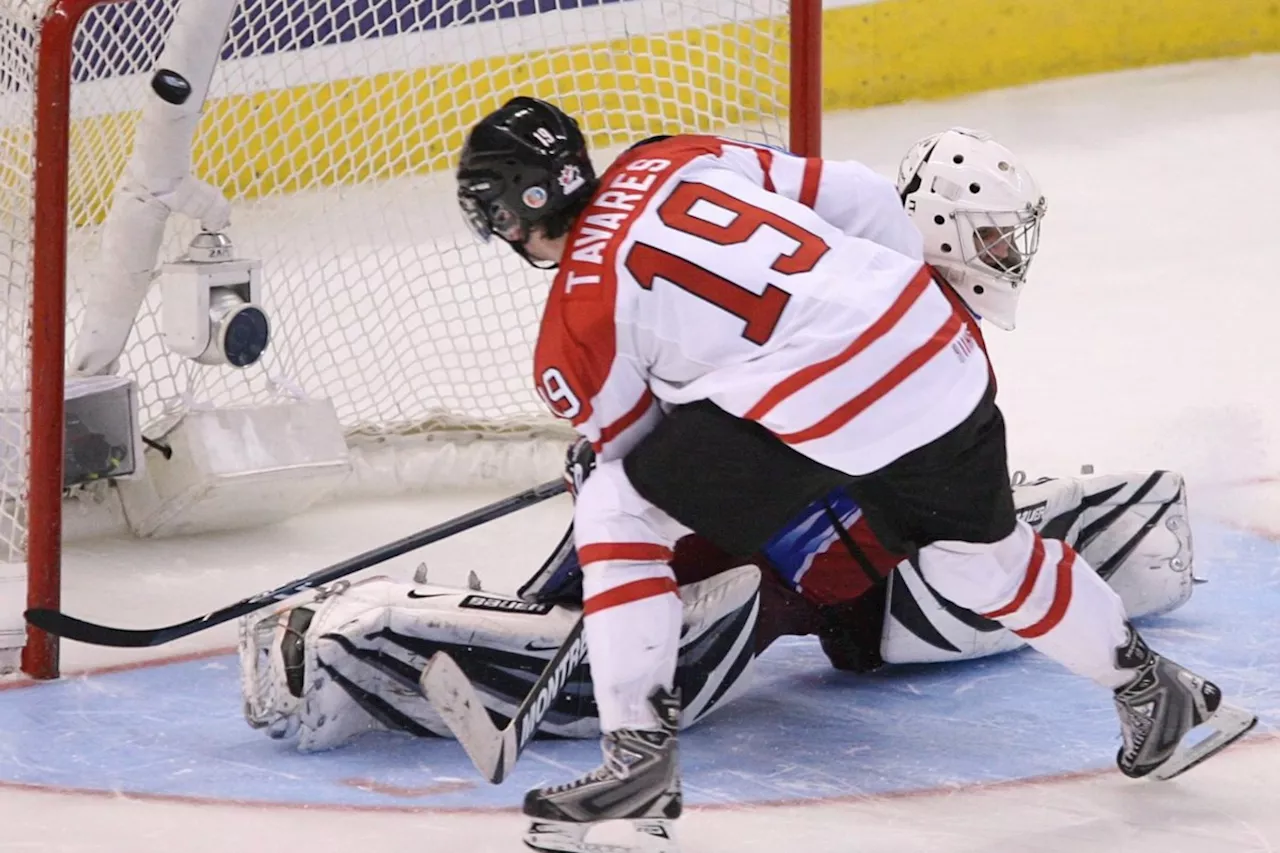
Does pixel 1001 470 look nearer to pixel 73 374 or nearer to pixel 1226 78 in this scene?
pixel 73 374

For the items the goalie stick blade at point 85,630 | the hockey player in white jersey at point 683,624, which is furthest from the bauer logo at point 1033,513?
the goalie stick blade at point 85,630

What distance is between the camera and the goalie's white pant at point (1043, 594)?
2.21 m

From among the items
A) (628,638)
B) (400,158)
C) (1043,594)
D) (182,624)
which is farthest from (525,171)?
(400,158)

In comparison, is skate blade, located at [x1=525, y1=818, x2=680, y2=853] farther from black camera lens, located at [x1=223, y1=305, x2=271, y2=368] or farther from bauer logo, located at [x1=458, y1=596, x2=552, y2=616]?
black camera lens, located at [x1=223, y1=305, x2=271, y2=368]

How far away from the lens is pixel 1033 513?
2727 millimetres

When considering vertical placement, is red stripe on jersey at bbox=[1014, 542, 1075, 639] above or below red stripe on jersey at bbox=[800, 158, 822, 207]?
below

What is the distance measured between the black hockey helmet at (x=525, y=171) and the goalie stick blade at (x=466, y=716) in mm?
468

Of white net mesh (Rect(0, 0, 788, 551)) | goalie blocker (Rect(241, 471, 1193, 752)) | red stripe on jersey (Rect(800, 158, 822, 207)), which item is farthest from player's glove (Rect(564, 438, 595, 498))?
white net mesh (Rect(0, 0, 788, 551))

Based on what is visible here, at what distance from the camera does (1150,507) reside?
2.79 metres

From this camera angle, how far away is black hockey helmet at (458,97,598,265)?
210 centimetres

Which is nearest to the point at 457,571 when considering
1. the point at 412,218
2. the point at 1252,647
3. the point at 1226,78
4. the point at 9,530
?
the point at 9,530

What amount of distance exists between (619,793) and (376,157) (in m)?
2.34

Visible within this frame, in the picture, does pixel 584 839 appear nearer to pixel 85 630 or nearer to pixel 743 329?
pixel 743 329

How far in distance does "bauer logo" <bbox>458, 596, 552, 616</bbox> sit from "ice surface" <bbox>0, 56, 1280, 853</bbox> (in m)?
0.17
